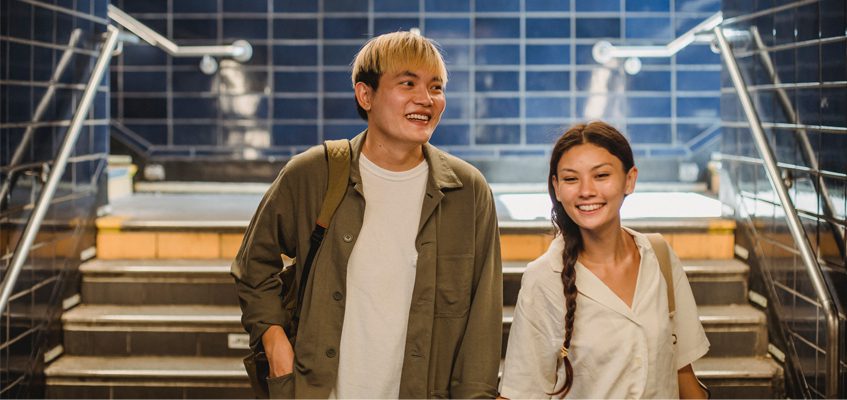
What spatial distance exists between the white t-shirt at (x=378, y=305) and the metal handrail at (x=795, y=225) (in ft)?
5.77

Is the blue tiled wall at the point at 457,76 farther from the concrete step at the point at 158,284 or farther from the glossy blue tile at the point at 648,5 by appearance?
the concrete step at the point at 158,284

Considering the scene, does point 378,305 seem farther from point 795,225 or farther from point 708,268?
point 708,268

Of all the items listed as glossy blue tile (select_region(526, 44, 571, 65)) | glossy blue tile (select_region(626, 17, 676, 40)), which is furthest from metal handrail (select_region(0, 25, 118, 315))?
glossy blue tile (select_region(626, 17, 676, 40))

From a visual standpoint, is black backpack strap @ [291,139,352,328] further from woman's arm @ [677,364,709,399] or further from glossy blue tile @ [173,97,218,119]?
glossy blue tile @ [173,97,218,119]

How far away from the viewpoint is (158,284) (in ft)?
14.8

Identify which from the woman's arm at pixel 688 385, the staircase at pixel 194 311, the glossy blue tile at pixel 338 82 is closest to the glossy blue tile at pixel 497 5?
the glossy blue tile at pixel 338 82

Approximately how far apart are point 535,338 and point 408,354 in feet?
1.18

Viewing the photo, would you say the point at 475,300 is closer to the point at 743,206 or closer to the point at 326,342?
the point at 326,342

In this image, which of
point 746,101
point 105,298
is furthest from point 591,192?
point 105,298

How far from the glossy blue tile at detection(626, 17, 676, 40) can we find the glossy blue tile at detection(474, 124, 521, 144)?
1132mm

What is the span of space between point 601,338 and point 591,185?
352 mm

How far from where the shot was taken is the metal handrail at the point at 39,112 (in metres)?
3.71

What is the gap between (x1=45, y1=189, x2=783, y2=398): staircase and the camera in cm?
405

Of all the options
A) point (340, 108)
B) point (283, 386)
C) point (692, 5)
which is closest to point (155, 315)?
point (283, 386)
